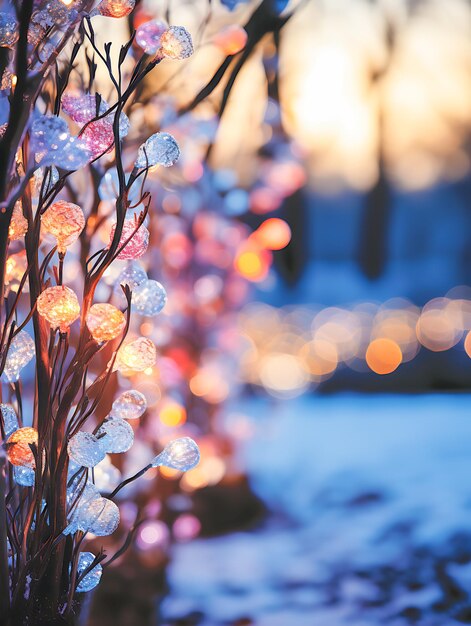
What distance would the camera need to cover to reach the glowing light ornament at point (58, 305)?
1.07 m

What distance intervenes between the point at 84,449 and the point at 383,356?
406 cm

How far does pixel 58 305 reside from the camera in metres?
1.07

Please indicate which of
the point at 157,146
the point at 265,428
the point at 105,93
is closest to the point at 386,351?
the point at 265,428

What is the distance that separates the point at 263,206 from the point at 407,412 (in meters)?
2.10

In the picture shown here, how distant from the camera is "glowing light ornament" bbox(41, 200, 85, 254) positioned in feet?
3.59

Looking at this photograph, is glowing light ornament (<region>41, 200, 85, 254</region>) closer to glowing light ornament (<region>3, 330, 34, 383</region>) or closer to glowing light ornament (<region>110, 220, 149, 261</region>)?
glowing light ornament (<region>110, 220, 149, 261</region>)

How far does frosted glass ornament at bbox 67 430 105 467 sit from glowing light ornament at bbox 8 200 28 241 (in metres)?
0.35

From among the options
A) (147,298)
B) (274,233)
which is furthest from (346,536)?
(147,298)

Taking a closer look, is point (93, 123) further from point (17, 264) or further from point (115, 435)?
point (115, 435)

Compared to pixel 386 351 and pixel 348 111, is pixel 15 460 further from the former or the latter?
pixel 348 111

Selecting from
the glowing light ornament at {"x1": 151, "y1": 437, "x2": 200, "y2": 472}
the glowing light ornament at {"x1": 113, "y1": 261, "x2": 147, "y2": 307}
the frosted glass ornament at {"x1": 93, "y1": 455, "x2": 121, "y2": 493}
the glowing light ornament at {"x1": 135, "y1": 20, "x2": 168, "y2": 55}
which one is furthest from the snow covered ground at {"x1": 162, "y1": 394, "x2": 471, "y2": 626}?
the glowing light ornament at {"x1": 135, "y1": 20, "x2": 168, "y2": 55}

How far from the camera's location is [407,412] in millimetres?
4391

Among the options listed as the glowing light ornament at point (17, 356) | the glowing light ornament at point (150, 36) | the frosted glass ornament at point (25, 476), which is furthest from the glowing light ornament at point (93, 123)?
the frosted glass ornament at point (25, 476)

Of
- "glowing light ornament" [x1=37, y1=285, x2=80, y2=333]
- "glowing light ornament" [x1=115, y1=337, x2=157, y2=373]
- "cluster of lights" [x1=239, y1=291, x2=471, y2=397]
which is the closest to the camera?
"glowing light ornament" [x1=37, y1=285, x2=80, y2=333]
